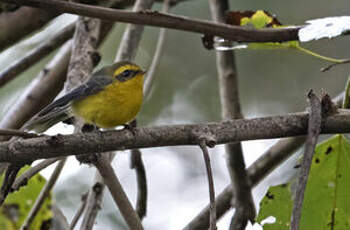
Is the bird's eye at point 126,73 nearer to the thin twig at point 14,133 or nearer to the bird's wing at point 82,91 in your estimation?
the bird's wing at point 82,91

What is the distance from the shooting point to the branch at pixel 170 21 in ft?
6.22

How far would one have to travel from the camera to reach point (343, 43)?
5781mm

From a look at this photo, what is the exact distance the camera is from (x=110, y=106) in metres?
2.75

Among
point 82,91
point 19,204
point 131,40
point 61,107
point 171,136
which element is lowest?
point 171,136

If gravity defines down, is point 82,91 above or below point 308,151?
above

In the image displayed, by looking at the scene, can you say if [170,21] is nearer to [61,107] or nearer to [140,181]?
[61,107]

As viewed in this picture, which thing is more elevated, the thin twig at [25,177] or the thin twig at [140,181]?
the thin twig at [140,181]

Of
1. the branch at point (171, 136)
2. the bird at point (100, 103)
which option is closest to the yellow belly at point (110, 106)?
the bird at point (100, 103)

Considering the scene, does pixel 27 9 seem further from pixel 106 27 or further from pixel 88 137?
pixel 88 137

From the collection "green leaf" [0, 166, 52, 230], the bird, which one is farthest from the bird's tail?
"green leaf" [0, 166, 52, 230]

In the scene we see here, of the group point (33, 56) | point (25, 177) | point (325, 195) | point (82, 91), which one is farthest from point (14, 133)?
point (33, 56)

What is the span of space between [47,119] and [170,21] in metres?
0.84

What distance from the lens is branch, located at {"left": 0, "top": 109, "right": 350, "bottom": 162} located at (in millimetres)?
1735

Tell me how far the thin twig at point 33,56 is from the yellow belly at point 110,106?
82 cm
